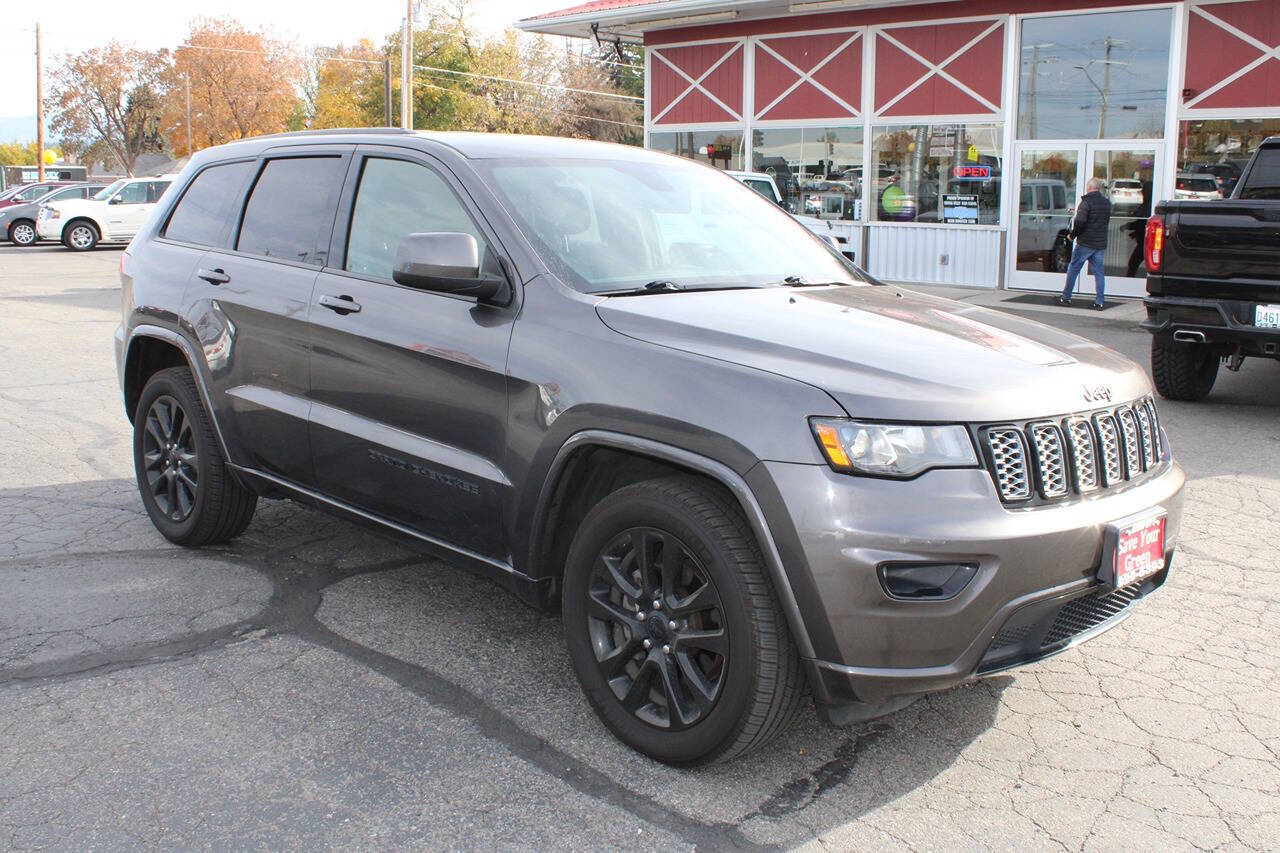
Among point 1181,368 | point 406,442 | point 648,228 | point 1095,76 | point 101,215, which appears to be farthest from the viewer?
point 101,215

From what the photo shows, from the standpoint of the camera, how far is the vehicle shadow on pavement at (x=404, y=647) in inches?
125

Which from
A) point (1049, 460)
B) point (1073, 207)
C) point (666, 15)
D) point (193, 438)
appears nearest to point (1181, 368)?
point (1049, 460)

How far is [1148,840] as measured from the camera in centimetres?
295

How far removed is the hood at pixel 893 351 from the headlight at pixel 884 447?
0.04 metres

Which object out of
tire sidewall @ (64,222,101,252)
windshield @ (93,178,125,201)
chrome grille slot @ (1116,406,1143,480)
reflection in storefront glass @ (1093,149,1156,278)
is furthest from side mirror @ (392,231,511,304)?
windshield @ (93,178,125,201)

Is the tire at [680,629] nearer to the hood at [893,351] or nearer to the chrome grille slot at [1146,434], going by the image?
the hood at [893,351]

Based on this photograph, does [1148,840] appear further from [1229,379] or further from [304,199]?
[1229,379]

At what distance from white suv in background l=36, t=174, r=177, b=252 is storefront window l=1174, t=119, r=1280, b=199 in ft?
73.7

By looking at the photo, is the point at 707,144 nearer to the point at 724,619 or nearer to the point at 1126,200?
the point at 1126,200

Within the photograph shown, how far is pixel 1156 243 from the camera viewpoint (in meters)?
8.13

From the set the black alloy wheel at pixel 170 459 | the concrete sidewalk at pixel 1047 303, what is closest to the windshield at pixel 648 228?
the black alloy wheel at pixel 170 459

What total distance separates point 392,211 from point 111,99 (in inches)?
3104

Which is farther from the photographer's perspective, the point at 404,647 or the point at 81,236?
the point at 81,236

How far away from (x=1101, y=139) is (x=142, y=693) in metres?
16.1
